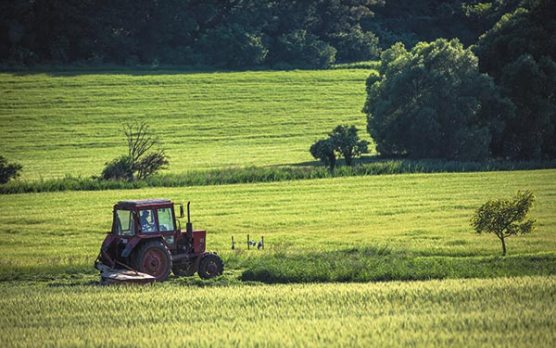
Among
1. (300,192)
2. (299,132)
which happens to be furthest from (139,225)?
(299,132)

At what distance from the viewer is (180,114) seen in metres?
82.7

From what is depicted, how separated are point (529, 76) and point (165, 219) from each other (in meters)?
45.8

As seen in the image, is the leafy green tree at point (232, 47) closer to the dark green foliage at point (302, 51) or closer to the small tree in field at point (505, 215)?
the dark green foliage at point (302, 51)

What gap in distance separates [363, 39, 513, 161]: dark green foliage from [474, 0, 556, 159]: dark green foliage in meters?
1.68

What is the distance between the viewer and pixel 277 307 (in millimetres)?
19578

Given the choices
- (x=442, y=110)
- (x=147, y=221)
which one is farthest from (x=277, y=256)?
(x=442, y=110)

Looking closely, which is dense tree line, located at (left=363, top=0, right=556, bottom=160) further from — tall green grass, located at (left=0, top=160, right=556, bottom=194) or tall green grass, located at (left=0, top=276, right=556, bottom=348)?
tall green grass, located at (left=0, top=276, right=556, bottom=348)

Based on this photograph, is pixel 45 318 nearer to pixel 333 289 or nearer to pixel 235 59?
pixel 333 289

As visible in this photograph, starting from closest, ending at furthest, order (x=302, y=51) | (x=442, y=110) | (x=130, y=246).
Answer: (x=130, y=246) < (x=442, y=110) < (x=302, y=51)

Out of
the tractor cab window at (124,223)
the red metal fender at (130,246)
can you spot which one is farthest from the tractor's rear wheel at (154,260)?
the tractor cab window at (124,223)

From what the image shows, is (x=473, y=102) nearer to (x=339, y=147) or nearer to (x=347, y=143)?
(x=347, y=143)

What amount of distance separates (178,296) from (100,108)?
63.0 meters

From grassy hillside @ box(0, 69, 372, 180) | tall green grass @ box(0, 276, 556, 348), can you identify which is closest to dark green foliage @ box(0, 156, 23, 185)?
grassy hillside @ box(0, 69, 372, 180)

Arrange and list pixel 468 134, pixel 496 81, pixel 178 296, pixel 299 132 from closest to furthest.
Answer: pixel 178 296 → pixel 468 134 → pixel 496 81 → pixel 299 132
